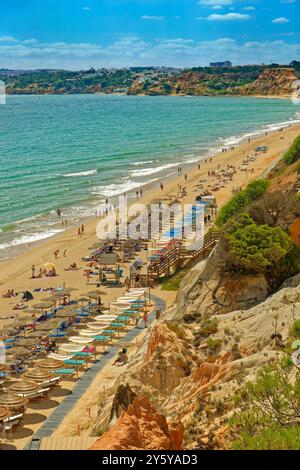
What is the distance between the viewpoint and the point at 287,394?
10.1m

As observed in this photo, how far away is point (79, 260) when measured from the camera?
38531 mm

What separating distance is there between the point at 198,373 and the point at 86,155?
6941cm

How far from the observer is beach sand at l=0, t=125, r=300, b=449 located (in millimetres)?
20078

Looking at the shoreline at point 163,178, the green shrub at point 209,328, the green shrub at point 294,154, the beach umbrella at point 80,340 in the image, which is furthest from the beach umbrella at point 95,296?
the green shrub at point 294,154

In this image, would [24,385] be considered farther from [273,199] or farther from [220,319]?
[273,199]

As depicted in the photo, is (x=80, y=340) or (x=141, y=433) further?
(x=80, y=340)

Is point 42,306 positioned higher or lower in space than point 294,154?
lower

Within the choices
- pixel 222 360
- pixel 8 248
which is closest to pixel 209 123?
pixel 8 248

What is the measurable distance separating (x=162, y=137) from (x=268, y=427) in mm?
94626

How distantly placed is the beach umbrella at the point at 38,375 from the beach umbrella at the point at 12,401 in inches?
66.9

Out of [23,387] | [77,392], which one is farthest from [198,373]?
[23,387]

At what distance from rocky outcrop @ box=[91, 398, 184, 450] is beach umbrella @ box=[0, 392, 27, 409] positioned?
376 inches

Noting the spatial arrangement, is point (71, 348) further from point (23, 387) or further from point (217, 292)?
point (217, 292)

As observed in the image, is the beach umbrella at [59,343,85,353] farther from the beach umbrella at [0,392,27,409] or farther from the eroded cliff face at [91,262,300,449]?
the beach umbrella at [0,392,27,409]
